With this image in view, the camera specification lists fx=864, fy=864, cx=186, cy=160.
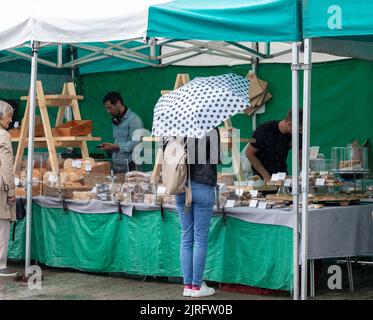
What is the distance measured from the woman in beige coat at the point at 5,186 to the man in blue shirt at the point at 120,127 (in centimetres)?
206

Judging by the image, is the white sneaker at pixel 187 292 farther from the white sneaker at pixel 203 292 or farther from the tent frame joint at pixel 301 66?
the tent frame joint at pixel 301 66

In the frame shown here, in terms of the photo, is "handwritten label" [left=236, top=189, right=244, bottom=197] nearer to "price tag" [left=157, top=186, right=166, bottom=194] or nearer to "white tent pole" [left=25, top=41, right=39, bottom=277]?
"price tag" [left=157, top=186, right=166, bottom=194]

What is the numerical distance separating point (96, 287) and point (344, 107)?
13.1ft

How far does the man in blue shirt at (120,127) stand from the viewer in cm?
1070

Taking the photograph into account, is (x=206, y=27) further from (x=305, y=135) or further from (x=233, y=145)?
(x=233, y=145)

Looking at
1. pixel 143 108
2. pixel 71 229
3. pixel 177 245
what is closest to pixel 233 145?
pixel 177 245

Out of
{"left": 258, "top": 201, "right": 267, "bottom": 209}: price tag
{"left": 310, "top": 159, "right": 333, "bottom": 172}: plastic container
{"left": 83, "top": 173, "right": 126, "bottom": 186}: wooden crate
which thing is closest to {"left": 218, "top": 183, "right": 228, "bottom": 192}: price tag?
{"left": 258, "top": 201, "right": 267, "bottom": 209}: price tag

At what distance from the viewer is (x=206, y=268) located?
26.6ft

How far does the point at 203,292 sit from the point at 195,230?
0.60 metres

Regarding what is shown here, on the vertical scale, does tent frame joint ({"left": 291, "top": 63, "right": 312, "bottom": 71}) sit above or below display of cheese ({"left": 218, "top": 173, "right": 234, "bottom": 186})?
above

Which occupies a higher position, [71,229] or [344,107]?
[344,107]

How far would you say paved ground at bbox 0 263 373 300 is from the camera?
798 cm

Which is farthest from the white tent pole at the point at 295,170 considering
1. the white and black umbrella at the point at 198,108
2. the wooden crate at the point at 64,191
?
the wooden crate at the point at 64,191

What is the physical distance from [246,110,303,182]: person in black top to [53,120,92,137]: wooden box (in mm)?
1984
